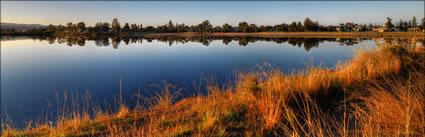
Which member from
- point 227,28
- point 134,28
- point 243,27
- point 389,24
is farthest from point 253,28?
point 134,28

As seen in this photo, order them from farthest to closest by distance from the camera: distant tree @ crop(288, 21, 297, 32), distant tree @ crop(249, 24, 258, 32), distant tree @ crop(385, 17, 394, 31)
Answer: distant tree @ crop(249, 24, 258, 32), distant tree @ crop(288, 21, 297, 32), distant tree @ crop(385, 17, 394, 31)

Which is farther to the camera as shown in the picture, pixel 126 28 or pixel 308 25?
pixel 126 28

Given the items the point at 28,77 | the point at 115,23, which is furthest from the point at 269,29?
the point at 28,77

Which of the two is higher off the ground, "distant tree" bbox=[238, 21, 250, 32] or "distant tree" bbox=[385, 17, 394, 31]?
"distant tree" bbox=[238, 21, 250, 32]

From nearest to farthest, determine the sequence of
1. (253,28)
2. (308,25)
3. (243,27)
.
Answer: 1. (308,25)
2. (253,28)
3. (243,27)

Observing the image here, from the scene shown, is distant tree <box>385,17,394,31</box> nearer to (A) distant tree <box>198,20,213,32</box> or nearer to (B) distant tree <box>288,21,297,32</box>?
(B) distant tree <box>288,21,297,32</box>

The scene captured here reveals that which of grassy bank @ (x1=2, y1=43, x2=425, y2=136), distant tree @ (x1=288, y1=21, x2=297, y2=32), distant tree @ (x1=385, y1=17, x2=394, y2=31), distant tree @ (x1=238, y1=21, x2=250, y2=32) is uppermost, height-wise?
distant tree @ (x1=238, y1=21, x2=250, y2=32)

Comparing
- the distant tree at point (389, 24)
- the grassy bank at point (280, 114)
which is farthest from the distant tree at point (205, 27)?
the grassy bank at point (280, 114)

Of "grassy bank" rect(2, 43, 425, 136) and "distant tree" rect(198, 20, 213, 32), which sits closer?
"grassy bank" rect(2, 43, 425, 136)

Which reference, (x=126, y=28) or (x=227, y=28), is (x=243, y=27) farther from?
(x=126, y=28)

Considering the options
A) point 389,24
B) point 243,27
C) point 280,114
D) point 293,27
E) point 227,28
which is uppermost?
point 227,28

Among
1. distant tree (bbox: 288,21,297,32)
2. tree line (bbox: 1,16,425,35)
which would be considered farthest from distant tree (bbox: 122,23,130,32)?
distant tree (bbox: 288,21,297,32)

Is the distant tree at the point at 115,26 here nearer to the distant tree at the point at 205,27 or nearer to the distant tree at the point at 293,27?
the distant tree at the point at 205,27

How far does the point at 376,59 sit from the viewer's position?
668 cm
